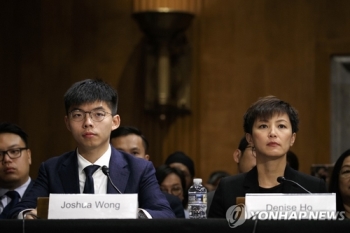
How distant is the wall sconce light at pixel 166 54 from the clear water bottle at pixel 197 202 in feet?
12.0

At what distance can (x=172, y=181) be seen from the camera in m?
6.56

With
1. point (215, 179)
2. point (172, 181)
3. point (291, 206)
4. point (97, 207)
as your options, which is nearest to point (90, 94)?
point (97, 207)

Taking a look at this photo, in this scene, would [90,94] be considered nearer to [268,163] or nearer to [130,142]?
[268,163]

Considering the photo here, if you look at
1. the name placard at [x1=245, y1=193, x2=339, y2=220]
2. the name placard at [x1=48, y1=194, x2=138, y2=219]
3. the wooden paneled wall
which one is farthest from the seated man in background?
the wooden paneled wall

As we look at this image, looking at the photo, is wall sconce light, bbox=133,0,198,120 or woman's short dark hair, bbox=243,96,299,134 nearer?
woman's short dark hair, bbox=243,96,299,134

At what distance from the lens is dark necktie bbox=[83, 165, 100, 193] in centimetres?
441

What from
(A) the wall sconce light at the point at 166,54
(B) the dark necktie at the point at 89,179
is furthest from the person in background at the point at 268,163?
(A) the wall sconce light at the point at 166,54

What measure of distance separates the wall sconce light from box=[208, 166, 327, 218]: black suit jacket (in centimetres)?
388

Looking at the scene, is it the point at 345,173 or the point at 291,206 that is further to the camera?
the point at 345,173

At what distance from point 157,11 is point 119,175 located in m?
4.03

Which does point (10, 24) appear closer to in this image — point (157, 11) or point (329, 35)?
point (157, 11)

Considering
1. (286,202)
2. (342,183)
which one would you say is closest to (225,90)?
(342,183)

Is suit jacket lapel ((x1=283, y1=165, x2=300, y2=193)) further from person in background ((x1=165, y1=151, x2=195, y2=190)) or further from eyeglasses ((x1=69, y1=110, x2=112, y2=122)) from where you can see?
person in background ((x1=165, y1=151, x2=195, y2=190))

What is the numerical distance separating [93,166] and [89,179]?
0.08 meters
